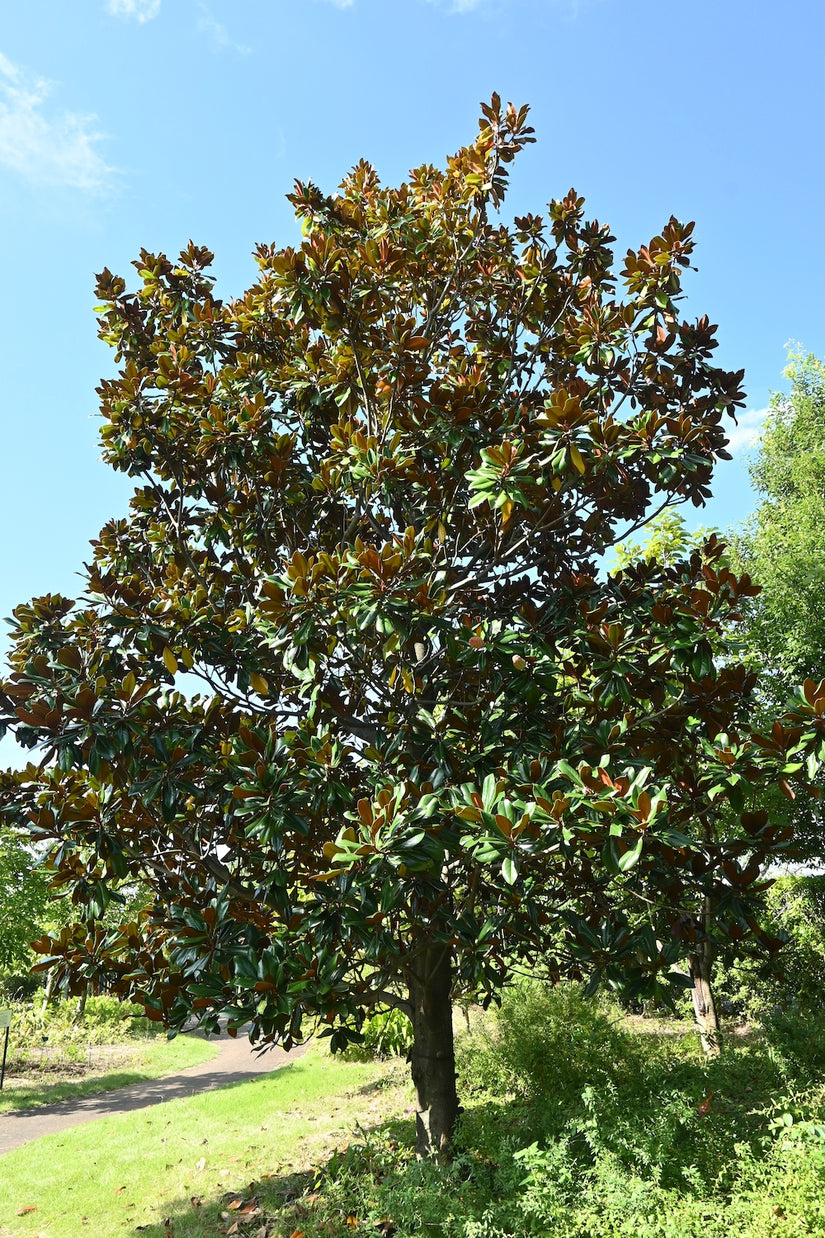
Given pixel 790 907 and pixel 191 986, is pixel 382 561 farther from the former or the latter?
pixel 790 907

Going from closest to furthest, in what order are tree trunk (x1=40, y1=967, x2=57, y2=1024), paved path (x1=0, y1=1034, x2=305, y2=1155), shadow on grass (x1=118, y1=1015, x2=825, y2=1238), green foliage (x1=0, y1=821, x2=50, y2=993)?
shadow on grass (x1=118, y1=1015, x2=825, y2=1238), tree trunk (x1=40, y1=967, x2=57, y2=1024), paved path (x1=0, y1=1034, x2=305, y2=1155), green foliage (x1=0, y1=821, x2=50, y2=993)

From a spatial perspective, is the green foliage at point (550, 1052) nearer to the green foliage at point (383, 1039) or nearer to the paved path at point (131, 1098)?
the paved path at point (131, 1098)

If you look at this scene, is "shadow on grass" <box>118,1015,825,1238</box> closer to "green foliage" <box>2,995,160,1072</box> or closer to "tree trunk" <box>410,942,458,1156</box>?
"tree trunk" <box>410,942,458,1156</box>

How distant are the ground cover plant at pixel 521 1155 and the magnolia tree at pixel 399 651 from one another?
75 centimetres

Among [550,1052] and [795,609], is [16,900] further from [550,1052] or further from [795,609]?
[795,609]

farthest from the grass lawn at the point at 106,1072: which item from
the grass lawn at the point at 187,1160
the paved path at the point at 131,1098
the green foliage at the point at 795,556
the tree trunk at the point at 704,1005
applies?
the green foliage at the point at 795,556

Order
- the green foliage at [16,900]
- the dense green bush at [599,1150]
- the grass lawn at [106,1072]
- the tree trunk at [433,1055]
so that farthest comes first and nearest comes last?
the grass lawn at [106,1072] → the green foliage at [16,900] → the tree trunk at [433,1055] → the dense green bush at [599,1150]

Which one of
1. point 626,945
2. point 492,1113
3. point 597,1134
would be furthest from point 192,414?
point 492,1113

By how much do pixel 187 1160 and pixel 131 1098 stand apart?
22.4 ft

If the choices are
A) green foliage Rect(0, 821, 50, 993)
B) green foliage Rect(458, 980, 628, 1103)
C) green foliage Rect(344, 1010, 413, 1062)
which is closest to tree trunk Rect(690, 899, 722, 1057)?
green foliage Rect(458, 980, 628, 1103)

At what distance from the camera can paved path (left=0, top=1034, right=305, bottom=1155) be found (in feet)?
34.2

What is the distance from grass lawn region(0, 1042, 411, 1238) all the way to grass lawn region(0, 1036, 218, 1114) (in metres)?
3.33

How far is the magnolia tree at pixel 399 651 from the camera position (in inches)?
155

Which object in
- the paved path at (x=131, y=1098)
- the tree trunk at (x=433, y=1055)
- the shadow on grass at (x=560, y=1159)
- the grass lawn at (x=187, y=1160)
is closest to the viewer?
the shadow on grass at (x=560, y=1159)
